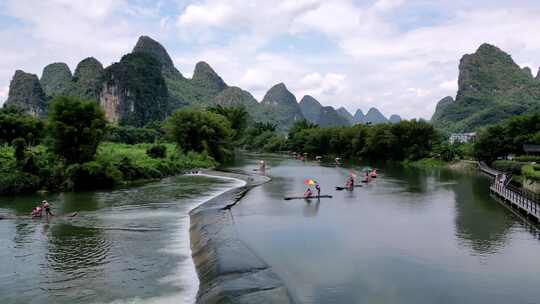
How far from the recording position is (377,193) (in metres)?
41.3

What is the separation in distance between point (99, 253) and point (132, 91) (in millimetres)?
159791

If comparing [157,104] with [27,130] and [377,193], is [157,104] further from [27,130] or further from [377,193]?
[377,193]

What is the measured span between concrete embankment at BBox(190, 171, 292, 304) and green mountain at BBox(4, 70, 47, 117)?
15719 centimetres

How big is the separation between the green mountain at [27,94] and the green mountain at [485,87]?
145116 mm

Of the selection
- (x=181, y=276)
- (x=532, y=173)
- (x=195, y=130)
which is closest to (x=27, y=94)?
(x=195, y=130)

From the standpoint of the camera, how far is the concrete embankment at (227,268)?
15.0 metres

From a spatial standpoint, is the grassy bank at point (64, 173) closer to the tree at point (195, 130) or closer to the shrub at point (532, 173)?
the tree at point (195, 130)

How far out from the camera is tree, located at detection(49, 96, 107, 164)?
1667 inches

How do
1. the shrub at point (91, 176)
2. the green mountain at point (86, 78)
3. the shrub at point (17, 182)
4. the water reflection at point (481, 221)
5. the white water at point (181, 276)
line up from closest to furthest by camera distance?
the white water at point (181, 276) → the water reflection at point (481, 221) → the shrub at point (17, 182) → the shrub at point (91, 176) → the green mountain at point (86, 78)

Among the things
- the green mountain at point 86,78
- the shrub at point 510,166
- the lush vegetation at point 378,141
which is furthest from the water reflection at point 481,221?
the green mountain at point 86,78

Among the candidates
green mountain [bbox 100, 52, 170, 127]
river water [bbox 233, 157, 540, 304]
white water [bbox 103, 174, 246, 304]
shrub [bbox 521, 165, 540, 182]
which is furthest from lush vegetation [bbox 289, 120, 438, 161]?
green mountain [bbox 100, 52, 170, 127]

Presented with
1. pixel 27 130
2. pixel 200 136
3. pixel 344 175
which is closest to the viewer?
pixel 344 175

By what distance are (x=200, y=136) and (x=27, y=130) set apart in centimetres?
2456

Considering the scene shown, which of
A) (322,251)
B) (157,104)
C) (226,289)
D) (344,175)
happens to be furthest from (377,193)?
(157,104)
